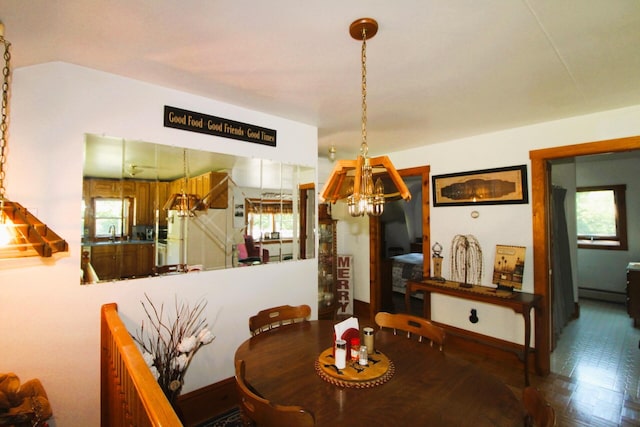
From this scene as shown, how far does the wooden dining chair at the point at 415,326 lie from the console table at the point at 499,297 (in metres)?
1.27

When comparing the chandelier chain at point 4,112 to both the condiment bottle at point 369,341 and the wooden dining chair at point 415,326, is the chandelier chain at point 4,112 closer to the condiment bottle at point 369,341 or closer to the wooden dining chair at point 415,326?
the condiment bottle at point 369,341

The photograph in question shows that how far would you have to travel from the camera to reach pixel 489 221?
10.6ft

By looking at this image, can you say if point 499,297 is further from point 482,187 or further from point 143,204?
point 143,204

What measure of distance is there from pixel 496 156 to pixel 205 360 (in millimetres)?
3608

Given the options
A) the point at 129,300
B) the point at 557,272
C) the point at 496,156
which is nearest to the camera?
the point at 129,300

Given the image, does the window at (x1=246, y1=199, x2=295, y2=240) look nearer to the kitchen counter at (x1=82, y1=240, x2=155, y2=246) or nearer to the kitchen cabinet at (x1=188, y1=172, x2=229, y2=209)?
the kitchen cabinet at (x1=188, y1=172, x2=229, y2=209)

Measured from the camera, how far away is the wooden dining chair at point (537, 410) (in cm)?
94

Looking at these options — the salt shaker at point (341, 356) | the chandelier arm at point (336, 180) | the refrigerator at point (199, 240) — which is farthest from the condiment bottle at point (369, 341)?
the refrigerator at point (199, 240)

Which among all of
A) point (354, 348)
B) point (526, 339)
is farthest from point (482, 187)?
point (354, 348)

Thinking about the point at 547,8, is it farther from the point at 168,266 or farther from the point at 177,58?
the point at 168,266

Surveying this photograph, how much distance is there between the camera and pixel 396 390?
4.15ft

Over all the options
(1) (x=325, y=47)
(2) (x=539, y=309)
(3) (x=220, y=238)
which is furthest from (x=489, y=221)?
(3) (x=220, y=238)

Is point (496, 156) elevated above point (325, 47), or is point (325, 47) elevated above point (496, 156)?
point (325, 47)

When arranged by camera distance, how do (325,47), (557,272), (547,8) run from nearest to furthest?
(547,8) → (325,47) → (557,272)
